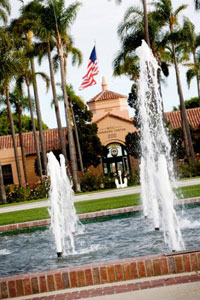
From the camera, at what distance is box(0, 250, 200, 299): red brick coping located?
5.49 metres

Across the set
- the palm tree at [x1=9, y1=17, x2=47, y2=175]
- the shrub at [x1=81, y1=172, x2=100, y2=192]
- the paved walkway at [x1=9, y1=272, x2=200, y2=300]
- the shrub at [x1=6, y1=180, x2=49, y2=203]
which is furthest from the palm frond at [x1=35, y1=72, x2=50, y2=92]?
the paved walkway at [x1=9, y1=272, x2=200, y2=300]

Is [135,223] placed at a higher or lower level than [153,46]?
lower

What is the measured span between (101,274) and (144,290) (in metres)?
0.73

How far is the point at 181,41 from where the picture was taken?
3253 centimetres

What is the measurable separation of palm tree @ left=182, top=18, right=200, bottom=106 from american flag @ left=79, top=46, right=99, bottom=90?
598cm

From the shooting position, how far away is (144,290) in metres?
4.92

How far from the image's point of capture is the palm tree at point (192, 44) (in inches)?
1272

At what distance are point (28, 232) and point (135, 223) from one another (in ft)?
9.64

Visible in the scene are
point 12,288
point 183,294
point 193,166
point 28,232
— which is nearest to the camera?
point 183,294

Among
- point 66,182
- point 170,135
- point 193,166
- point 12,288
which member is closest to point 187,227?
point 66,182

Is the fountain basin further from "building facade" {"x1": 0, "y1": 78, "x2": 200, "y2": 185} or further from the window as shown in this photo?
the window

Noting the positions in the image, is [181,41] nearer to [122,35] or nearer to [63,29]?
[122,35]

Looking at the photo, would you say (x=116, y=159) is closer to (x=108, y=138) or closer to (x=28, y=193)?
(x=108, y=138)

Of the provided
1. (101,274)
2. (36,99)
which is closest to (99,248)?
(101,274)
